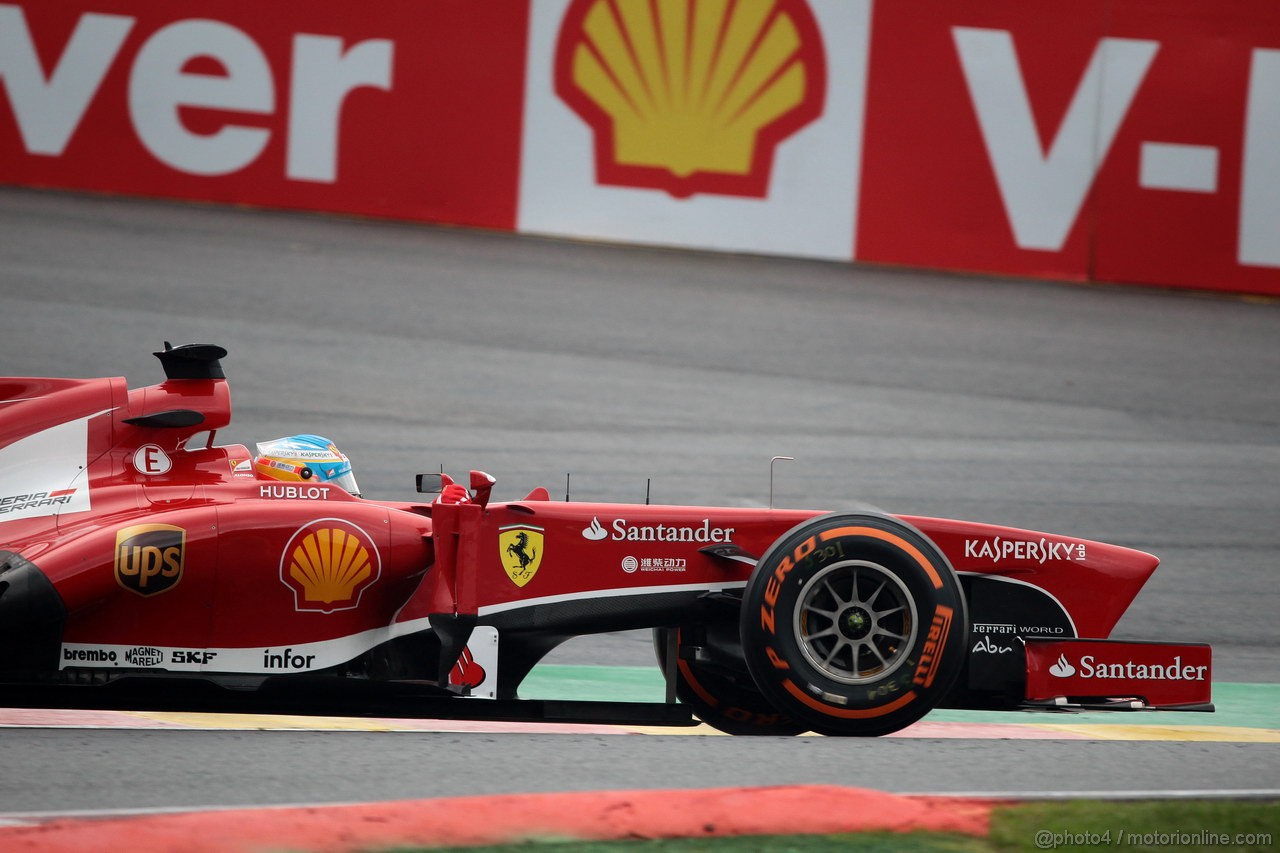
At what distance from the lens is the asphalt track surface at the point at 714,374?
1043 cm

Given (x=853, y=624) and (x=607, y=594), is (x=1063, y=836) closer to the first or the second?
(x=853, y=624)

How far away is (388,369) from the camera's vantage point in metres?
12.9

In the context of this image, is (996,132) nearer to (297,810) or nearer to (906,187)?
(906,187)

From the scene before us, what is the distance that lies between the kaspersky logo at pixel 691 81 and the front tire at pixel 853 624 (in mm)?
11376

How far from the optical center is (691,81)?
1631 cm

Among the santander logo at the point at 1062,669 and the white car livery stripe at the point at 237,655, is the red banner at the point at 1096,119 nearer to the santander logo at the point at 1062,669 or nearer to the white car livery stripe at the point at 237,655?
the santander logo at the point at 1062,669

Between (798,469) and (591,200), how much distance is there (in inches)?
240

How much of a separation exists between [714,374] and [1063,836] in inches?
371

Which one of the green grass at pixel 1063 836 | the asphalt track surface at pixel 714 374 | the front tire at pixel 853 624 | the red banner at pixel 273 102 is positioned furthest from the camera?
the red banner at pixel 273 102

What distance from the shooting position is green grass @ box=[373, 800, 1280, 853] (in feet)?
13.4

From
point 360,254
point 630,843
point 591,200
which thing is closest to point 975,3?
point 591,200

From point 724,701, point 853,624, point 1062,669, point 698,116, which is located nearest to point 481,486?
point 853,624

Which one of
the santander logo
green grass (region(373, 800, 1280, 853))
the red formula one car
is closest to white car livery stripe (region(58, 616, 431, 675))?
the red formula one car

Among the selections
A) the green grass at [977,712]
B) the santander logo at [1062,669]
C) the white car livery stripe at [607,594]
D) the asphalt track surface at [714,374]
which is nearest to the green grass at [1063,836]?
the asphalt track surface at [714,374]
